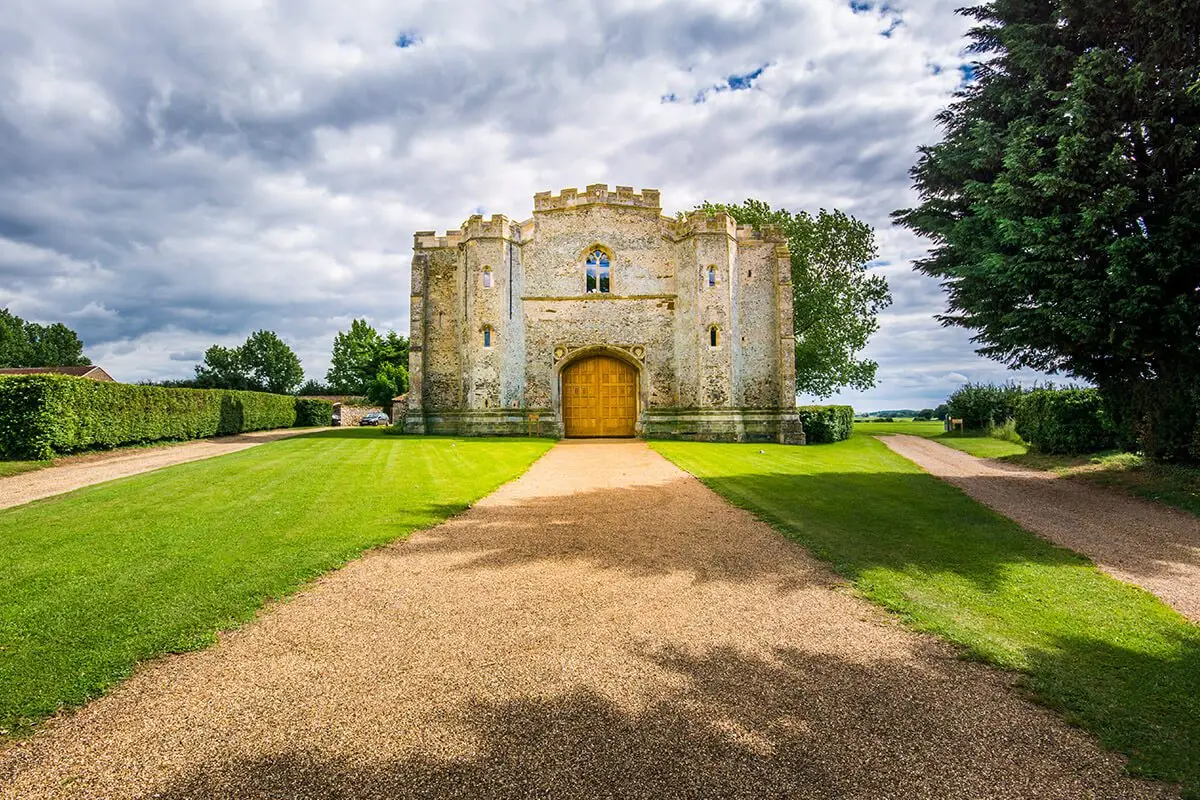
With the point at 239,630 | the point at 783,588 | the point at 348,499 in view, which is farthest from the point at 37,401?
the point at 783,588

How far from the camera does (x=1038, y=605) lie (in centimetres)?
529

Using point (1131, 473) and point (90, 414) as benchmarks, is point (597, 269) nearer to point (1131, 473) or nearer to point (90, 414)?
point (90, 414)

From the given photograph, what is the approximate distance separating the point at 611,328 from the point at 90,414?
58.0 feet

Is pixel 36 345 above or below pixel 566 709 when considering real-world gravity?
above

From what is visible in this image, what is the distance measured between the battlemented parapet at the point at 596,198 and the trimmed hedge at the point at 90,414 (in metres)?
16.3

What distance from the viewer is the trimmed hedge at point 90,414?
49.3 feet

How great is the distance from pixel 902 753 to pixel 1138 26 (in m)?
13.7

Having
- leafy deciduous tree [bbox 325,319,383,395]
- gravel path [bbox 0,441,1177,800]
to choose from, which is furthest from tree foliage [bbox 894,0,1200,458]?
leafy deciduous tree [bbox 325,319,383,395]

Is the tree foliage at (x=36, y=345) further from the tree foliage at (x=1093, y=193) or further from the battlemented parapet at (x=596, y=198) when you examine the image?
the tree foliage at (x=1093, y=193)

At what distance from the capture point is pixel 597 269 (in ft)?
81.1

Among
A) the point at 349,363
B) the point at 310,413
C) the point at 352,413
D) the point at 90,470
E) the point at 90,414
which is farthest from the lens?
the point at 349,363

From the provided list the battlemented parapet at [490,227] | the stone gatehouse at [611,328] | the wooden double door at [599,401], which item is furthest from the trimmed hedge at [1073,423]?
the battlemented parapet at [490,227]

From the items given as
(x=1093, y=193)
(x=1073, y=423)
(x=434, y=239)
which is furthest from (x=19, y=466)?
(x=1073, y=423)

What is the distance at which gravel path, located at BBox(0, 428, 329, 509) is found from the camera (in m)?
11.0
